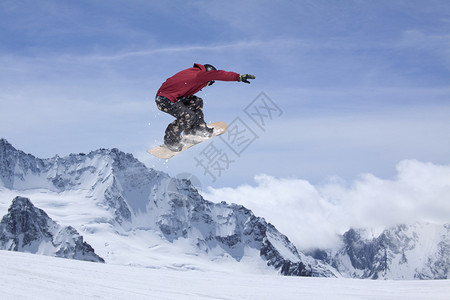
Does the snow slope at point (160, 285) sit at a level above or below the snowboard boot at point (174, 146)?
below

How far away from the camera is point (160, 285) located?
11242mm

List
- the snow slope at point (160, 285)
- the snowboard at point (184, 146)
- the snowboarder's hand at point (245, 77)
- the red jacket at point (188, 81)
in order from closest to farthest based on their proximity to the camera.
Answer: the snow slope at point (160, 285)
the snowboarder's hand at point (245, 77)
the red jacket at point (188, 81)
the snowboard at point (184, 146)

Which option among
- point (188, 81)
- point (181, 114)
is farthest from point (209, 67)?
point (181, 114)

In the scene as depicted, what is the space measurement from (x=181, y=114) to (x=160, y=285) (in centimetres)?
435

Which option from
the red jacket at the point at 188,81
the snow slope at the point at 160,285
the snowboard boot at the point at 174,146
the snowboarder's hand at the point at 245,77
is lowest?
the snow slope at the point at 160,285

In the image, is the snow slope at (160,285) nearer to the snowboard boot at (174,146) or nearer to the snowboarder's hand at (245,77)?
the snowboard boot at (174,146)

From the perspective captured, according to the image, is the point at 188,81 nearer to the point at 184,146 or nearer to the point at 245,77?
the point at 245,77

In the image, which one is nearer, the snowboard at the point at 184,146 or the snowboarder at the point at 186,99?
the snowboarder at the point at 186,99

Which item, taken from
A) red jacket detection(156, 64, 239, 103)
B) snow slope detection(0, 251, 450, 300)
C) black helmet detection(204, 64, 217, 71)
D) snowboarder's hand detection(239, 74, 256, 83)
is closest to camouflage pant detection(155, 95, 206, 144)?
red jacket detection(156, 64, 239, 103)

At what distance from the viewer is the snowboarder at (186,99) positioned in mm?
11633

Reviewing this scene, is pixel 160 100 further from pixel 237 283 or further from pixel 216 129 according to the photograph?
pixel 237 283

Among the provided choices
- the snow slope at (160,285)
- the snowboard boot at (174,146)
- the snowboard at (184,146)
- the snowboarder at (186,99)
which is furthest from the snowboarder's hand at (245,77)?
the snow slope at (160,285)

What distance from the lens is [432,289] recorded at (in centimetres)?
1182

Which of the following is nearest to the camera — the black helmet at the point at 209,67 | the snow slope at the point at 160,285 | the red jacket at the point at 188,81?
the snow slope at the point at 160,285
